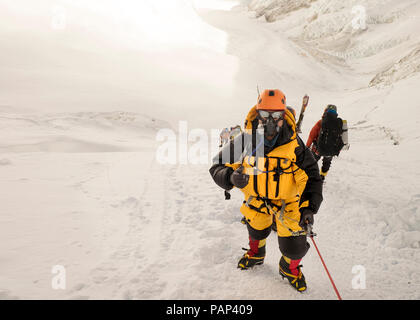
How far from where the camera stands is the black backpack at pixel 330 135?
525 cm

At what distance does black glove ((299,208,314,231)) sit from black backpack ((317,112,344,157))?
331 cm

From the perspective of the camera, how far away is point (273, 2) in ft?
307

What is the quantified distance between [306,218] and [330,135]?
11.3ft

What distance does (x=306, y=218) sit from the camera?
2.52 m

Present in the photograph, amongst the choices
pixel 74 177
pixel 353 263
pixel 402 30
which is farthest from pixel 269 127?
pixel 402 30

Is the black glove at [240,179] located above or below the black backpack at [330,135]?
below

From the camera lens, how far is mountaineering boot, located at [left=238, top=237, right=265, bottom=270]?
3093 millimetres

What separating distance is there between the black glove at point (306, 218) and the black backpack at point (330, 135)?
10.9 ft

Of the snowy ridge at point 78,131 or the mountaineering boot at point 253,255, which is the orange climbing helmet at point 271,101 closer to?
the mountaineering boot at point 253,255

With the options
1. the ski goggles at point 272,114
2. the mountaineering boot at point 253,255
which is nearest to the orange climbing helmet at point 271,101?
the ski goggles at point 272,114

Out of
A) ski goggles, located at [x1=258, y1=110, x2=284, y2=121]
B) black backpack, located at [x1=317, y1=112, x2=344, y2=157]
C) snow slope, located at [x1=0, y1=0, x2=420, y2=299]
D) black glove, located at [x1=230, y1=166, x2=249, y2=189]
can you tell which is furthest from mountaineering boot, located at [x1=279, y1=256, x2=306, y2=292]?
black backpack, located at [x1=317, y1=112, x2=344, y2=157]

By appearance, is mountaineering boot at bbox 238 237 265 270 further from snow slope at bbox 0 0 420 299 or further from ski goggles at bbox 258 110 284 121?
ski goggles at bbox 258 110 284 121
